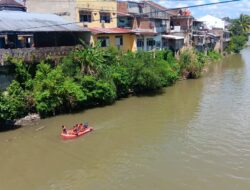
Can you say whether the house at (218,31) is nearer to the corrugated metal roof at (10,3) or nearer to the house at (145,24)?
the house at (145,24)

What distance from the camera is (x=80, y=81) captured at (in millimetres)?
29984

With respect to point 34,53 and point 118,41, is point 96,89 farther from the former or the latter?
point 118,41

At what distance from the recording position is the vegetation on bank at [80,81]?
89.2ft

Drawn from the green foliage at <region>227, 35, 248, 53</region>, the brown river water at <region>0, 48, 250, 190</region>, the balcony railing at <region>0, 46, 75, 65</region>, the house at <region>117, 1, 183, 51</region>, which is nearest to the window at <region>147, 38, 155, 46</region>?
the house at <region>117, 1, 183, 51</region>

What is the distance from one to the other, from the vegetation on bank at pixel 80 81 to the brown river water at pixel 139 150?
48.0 inches

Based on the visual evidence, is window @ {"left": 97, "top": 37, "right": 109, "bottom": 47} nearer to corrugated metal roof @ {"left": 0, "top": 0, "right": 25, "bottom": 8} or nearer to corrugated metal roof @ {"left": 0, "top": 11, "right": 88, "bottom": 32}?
corrugated metal roof @ {"left": 0, "top": 11, "right": 88, "bottom": 32}

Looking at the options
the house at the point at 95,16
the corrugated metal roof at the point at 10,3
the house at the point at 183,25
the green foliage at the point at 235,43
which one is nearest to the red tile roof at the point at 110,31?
the house at the point at 95,16

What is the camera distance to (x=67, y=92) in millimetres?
27969

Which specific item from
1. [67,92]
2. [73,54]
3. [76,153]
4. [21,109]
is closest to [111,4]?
[73,54]

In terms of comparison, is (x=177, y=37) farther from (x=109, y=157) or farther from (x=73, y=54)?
(x=109, y=157)

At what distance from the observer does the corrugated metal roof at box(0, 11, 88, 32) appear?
94.5ft

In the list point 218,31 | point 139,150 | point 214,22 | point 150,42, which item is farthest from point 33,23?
point 214,22

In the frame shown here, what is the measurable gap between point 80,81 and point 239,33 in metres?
68.7

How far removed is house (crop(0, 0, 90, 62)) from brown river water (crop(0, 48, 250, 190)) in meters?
6.19
